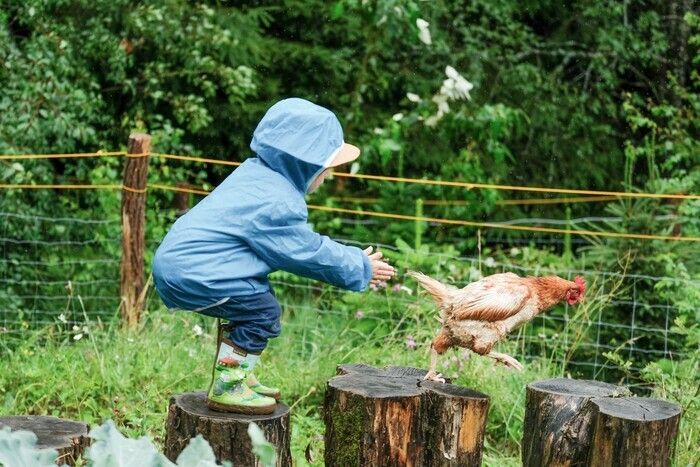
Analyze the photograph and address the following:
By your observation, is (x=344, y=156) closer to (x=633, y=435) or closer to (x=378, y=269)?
(x=378, y=269)

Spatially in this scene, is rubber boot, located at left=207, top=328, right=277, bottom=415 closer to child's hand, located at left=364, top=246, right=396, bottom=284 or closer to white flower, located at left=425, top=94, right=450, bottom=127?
child's hand, located at left=364, top=246, right=396, bottom=284

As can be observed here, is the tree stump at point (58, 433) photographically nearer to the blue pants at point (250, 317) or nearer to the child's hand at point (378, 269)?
the blue pants at point (250, 317)

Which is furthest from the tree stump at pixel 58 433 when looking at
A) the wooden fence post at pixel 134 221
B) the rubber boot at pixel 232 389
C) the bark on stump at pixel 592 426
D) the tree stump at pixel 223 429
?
the wooden fence post at pixel 134 221

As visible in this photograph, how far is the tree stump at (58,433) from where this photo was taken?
13.3 feet

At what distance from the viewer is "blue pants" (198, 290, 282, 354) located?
4219mm

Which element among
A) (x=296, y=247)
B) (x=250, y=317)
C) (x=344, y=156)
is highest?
(x=344, y=156)

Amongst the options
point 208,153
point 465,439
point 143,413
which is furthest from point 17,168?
point 465,439

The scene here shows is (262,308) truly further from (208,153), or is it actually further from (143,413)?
(208,153)

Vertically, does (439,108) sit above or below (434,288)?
above

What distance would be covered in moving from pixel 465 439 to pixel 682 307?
2.20m

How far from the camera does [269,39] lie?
1041 centimetres

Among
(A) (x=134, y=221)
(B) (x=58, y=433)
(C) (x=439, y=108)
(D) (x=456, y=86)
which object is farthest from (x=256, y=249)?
(C) (x=439, y=108)

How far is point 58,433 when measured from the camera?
4.18 m

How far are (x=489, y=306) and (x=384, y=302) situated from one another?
2746mm
